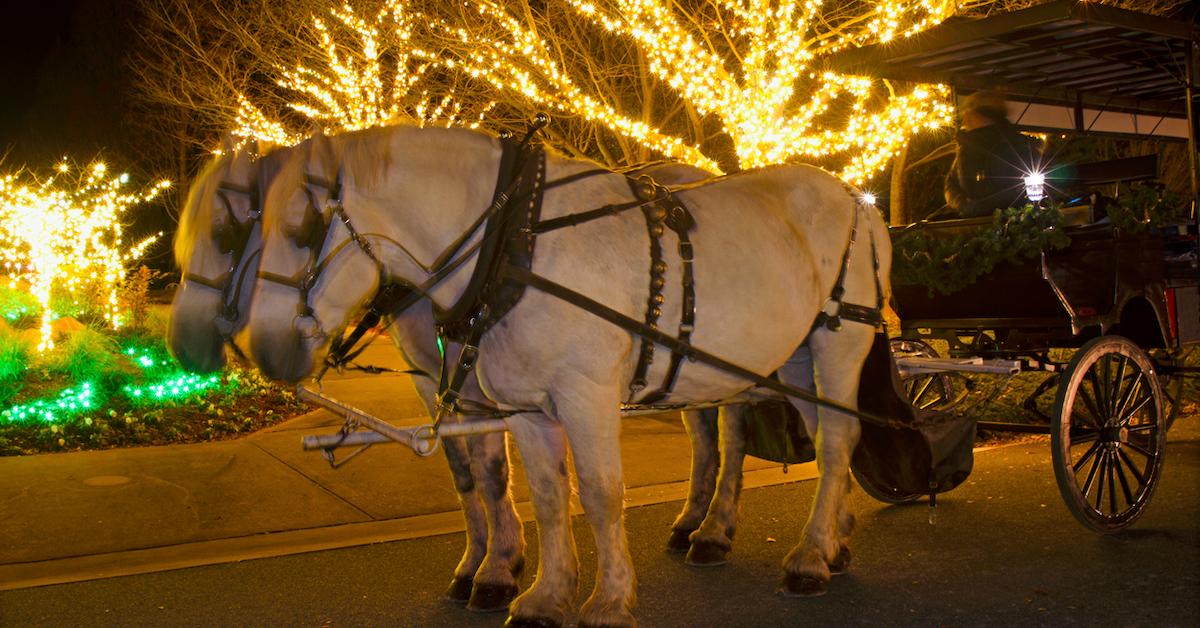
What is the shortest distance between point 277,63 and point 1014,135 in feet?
38.7

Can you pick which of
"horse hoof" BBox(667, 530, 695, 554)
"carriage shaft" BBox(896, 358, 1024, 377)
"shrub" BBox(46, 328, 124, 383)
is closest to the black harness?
"horse hoof" BBox(667, 530, 695, 554)

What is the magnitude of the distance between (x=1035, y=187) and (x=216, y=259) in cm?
511

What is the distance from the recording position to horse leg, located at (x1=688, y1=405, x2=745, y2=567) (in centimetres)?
525

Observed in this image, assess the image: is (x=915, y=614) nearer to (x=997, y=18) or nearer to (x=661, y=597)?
(x=661, y=597)

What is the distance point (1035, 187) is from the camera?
666 cm

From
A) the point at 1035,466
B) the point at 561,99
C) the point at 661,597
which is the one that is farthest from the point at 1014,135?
the point at 561,99

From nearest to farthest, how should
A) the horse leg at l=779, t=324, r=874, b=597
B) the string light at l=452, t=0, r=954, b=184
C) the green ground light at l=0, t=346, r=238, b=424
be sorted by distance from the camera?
1. the horse leg at l=779, t=324, r=874, b=597
2. the green ground light at l=0, t=346, r=238, b=424
3. the string light at l=452, t=0, r=954, b=184

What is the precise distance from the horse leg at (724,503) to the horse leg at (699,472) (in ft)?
0.36

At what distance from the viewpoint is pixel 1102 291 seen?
19.6ft

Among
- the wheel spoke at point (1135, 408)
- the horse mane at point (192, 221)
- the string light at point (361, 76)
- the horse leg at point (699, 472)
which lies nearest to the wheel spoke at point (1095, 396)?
the wheel spoke at point (1135, 408)

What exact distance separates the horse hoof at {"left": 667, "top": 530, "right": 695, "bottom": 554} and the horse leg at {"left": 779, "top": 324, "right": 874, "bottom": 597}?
2.51 feet

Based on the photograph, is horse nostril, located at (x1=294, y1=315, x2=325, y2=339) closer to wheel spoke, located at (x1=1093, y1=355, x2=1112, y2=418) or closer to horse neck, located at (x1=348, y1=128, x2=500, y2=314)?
horse neck, located at (x1=348, y1=128, x2=500, y2=314)

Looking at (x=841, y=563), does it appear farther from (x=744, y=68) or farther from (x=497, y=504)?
(x=744, y=68)

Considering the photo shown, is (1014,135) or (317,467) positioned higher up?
(1014,135)
